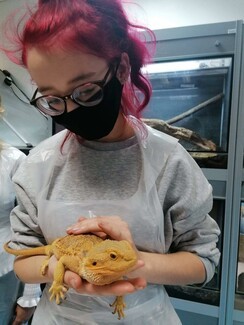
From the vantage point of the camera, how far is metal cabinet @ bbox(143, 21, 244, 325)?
1.42m

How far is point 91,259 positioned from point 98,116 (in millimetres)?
319

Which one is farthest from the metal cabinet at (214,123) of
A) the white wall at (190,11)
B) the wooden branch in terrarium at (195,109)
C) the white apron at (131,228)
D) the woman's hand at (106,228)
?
the woman's hand at (106,228)

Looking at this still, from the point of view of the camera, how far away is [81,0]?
1.83 feet

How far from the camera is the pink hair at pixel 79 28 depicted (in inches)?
21.7

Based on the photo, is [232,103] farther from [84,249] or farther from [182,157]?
[84,249]

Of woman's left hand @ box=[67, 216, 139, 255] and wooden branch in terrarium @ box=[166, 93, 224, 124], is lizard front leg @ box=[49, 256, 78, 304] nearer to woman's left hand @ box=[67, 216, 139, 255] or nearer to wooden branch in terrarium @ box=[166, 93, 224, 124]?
woman's left hand @ box=[67, 216, 139, 255]

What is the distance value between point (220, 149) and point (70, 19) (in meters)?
1.21

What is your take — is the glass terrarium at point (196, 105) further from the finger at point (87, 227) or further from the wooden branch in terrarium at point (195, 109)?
the finger at point (87, 227)

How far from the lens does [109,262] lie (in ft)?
1.52

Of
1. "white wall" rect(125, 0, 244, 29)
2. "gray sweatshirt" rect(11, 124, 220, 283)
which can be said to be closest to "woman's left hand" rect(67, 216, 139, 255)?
"gray sweatshirt" rect(11, 124, 220, 283)

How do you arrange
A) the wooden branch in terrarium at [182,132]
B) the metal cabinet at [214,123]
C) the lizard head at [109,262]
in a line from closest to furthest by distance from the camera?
the lizard head at [109,262], the metal cabinet at [214,123], the wooden branch in terrarium at [182,132]

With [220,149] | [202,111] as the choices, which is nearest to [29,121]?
[202,111]

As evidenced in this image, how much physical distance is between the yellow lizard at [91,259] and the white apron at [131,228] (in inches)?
2.1

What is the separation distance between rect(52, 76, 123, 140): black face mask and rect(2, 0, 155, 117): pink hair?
7 cm
